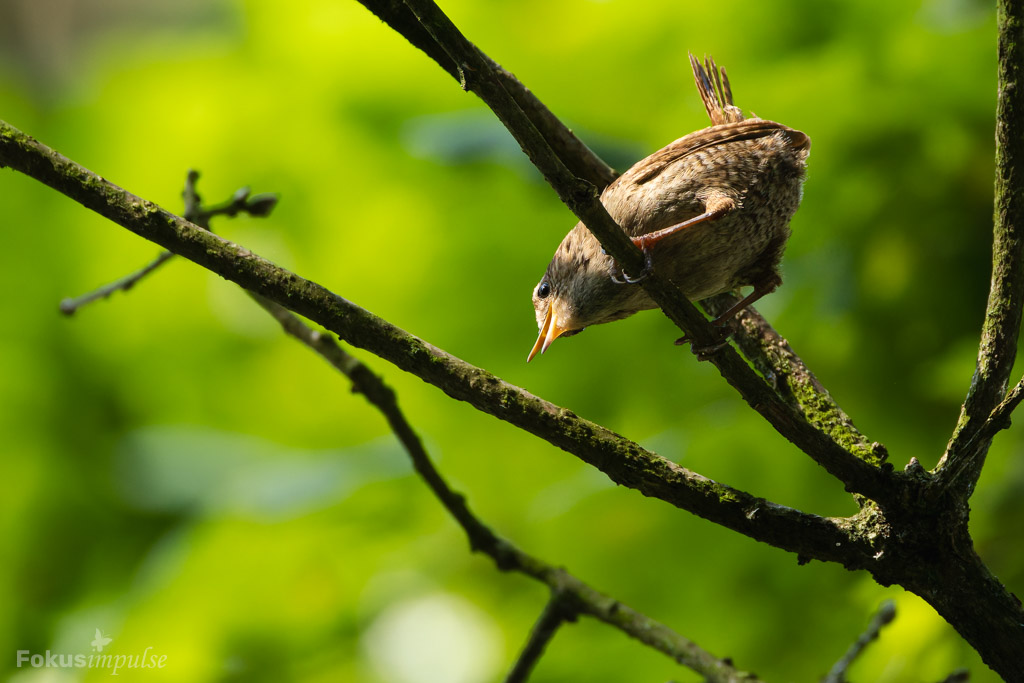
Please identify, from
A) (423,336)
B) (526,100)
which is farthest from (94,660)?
(526,100)

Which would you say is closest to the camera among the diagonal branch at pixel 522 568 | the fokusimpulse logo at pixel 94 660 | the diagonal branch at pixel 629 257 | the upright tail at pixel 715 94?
the diagonal branch at pixel 629 257

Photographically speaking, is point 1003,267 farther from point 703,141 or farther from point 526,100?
point 526,100

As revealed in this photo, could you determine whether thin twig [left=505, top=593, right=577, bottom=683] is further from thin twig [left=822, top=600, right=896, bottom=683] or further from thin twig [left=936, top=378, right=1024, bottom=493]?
thin twig [left=936, top=378, right=1024, bottom=493]

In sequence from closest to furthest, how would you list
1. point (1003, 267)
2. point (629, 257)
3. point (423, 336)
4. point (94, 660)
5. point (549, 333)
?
point (629, 257), point (1003, 267), point (549, 333), point (94, 660), point (423, 336)

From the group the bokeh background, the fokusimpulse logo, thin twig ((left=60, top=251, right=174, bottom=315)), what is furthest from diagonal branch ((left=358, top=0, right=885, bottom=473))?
the fokusimpulse logo

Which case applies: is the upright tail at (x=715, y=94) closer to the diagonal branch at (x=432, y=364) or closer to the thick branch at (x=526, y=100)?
the thick branch at (x=526, y=100)

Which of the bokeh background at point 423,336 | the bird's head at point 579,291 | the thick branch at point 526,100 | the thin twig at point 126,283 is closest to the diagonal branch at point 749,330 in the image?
the thick branch at point 526,100
